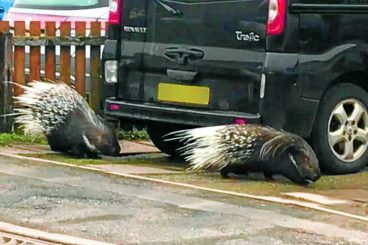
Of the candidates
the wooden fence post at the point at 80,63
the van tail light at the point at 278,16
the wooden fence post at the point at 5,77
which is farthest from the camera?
the wooden fence post at the point at 80,63

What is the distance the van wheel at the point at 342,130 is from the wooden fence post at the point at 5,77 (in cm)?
337

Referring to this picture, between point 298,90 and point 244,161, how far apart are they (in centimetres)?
72

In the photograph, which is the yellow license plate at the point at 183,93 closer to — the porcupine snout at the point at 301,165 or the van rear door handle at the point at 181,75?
the van rear door handle at the point at 181,75

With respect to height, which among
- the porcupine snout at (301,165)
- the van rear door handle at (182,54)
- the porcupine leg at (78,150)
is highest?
the van rear door handle at (182,54)

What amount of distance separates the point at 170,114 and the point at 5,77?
226 centimetres

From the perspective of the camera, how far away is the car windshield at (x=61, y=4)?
494 inches

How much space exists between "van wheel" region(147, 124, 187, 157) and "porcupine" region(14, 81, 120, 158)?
46 centimetres

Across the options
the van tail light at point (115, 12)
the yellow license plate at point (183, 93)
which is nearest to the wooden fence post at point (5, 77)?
the van tail light at point (115, 12)

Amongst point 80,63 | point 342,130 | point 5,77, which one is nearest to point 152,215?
point 342,130

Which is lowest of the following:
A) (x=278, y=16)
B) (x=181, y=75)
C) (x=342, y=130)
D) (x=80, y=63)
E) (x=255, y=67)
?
(x=342, y=130)

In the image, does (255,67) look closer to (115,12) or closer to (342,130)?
(342,130)

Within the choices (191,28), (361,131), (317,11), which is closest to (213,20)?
(191,28)

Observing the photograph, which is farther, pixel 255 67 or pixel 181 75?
pixel 181 75

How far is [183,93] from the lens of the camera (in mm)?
8898
